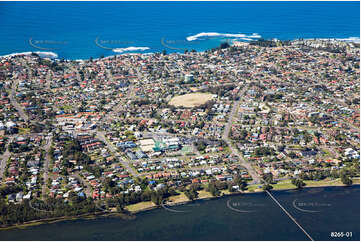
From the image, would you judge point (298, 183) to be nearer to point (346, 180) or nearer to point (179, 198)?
point (346, 180)

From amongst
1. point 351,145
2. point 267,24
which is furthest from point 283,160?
point 267,24

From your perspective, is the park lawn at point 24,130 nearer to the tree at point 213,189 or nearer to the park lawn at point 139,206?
the park lawn at point 139,206

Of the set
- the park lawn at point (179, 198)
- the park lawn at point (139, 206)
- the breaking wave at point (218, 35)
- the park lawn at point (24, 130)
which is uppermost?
the breaking wave at point (218, 35)

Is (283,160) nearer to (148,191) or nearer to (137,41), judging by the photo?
(148,191)

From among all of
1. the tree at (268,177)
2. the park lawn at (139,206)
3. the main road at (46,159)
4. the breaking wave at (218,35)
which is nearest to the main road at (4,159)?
the main road at (46,159)

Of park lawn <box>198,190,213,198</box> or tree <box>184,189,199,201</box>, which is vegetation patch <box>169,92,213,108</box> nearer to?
park lawn <box>198,190,213,198</box>

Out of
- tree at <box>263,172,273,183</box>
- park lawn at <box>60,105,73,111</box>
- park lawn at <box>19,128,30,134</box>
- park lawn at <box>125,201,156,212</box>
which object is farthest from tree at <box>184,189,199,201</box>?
park lawn at <box>60,105,73,111</box>
